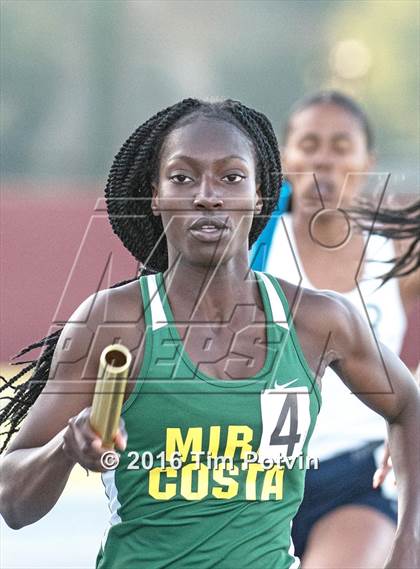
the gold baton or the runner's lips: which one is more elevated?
the runner's lips

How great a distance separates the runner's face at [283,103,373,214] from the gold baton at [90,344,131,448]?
8.27ft

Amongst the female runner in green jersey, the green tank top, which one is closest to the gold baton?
the female runner in green jersey

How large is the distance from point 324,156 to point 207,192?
2006 millimetres

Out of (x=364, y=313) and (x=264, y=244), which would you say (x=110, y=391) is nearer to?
(x=364, y=313)

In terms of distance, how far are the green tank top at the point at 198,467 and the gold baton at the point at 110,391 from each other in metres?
0.44

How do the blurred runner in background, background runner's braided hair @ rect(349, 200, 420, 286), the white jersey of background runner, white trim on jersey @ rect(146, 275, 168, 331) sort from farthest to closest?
background runner's braided hair @ rect(349, 200, 420, 286) → the white jersey of background runner → the blurred runner in background → white trim on jersey @ rect(146, 275, 168, 331)

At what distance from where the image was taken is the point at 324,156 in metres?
4.97

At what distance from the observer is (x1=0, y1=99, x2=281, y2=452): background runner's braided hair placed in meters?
3.24

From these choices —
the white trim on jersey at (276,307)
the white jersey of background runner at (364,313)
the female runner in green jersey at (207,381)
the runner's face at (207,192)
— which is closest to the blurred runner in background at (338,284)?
the white jersey of background runner at (364,313)

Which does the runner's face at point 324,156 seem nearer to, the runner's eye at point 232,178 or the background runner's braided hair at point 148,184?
the background runner's braided hair at point 148,184

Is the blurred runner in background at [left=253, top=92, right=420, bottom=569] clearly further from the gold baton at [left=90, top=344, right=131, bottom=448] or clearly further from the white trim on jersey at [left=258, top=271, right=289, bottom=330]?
the gold baton at [left=90, top=344, right=131, bottom=448]

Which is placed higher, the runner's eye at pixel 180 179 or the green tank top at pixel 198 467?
the runner's eye at pixel 180 179

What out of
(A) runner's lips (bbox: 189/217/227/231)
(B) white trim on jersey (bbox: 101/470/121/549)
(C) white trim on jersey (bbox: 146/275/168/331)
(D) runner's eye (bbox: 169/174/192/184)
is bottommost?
(B) white trim on jersey (bbox: 101/470/121/549)

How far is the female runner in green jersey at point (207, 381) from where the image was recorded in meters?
2.93
